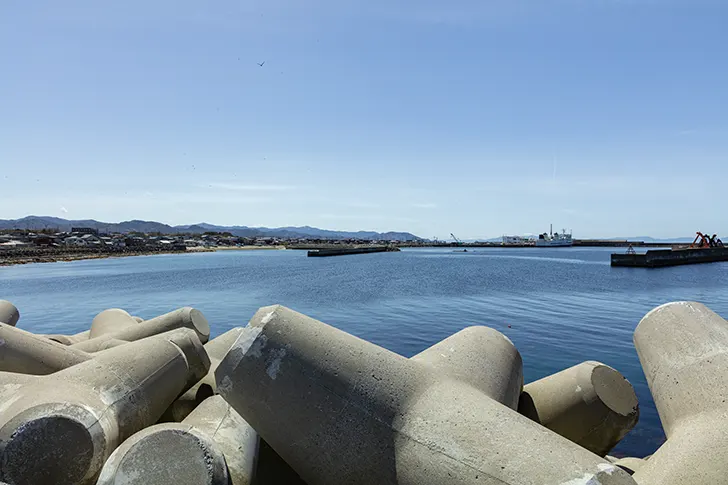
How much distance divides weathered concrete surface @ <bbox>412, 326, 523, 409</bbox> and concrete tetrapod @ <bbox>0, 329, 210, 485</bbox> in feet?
7.23

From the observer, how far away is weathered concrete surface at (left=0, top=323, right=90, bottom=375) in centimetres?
493

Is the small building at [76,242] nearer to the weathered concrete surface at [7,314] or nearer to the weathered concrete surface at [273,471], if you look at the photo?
the weathered concrete surface at [7,314]

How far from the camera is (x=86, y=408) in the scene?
328cm

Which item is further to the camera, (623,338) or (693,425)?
(623,338)

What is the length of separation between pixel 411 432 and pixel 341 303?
907 inches

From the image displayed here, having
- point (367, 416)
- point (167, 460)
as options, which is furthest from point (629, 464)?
point (167, 460)

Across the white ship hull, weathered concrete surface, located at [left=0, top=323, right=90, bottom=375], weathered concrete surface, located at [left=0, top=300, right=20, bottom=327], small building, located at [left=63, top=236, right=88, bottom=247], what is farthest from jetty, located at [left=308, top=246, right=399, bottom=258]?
weathered concrete surface, located at [left=0, top=323, right=90, bottom=375]

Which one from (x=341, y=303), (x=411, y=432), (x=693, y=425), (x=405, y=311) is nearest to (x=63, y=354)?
(x=411, y=432)

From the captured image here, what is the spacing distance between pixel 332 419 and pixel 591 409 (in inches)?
120

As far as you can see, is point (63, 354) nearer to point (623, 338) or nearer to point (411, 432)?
point (411, 432)

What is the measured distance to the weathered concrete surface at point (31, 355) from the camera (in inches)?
194

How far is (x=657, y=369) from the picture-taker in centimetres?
416

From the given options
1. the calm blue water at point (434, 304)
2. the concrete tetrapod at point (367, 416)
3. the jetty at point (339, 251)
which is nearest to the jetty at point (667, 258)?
the calm blue water at point (434, 304)

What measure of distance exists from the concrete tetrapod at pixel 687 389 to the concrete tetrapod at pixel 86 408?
3.42 metres
